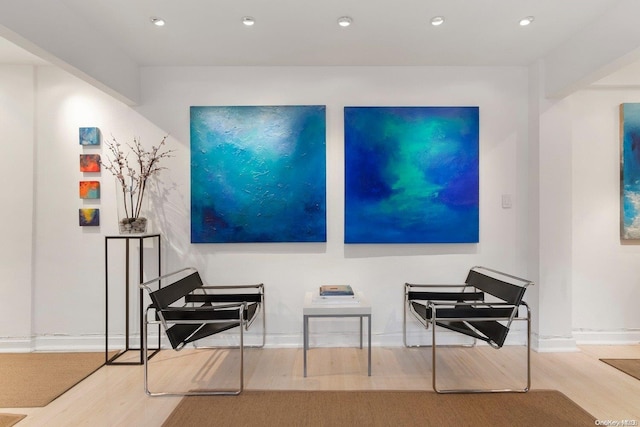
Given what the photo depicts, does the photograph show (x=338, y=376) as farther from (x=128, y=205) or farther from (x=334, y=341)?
(x=128, y=205)

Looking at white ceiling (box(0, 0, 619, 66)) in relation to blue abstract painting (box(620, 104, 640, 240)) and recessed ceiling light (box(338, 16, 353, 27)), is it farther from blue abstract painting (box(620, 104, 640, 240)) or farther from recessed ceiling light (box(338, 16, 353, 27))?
blue abstract painting (box(620, 104, 640, 240))

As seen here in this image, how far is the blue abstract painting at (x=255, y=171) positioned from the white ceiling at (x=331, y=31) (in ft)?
1.66

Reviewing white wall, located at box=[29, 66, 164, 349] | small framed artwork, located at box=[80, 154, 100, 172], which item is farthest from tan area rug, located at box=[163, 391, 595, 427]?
small framed artwork, located at box=[80, 154, 100, 172]

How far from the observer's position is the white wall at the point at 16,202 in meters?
3.22

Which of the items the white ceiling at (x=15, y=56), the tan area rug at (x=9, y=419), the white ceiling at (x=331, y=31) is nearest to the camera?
the tan area rug at (x=9, y=419)

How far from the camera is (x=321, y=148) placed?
10.7 ft

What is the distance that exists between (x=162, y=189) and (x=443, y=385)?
2822 mm

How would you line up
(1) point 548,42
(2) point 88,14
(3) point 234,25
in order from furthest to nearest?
(1) point 548,42 → (3) point 234,25 → (2) point 88,14

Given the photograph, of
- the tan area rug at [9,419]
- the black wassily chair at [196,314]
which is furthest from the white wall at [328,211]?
the tan area rug at [9,419]

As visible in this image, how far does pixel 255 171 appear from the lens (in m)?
3.26

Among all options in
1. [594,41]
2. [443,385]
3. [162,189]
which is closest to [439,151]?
[594,41]

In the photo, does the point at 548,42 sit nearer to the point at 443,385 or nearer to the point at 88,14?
the point at 443,385

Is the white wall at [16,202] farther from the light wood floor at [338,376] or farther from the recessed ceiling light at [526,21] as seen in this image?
the recessed ceiling light at [526,21]

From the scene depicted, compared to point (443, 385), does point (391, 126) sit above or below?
above
